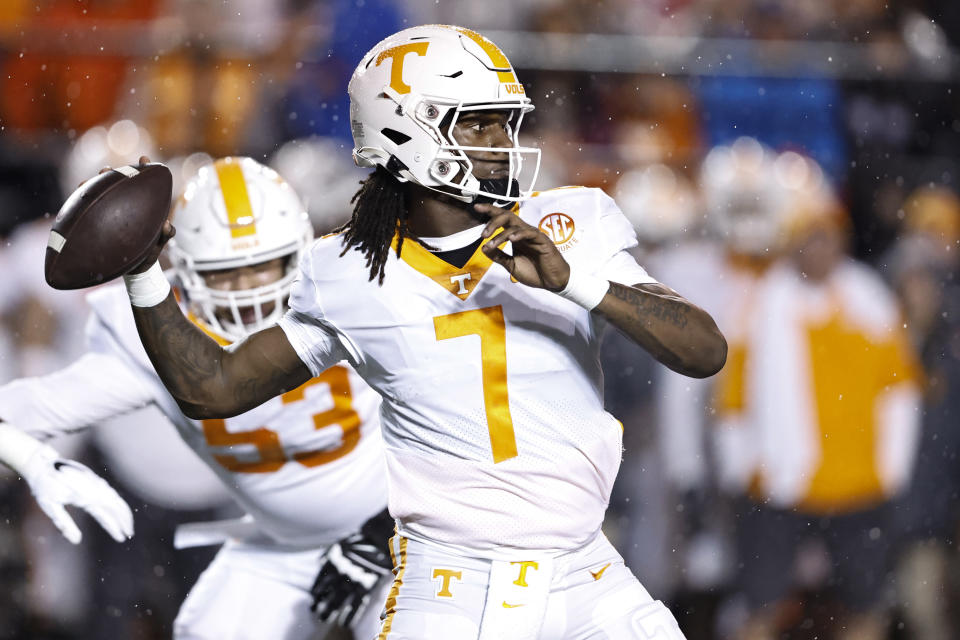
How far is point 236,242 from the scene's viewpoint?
3203mm

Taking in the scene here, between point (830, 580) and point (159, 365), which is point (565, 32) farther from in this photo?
point (159, 365)

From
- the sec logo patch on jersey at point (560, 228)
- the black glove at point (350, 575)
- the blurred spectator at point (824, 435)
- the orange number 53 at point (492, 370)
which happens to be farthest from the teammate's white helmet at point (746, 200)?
the orange number 53 at point (492, 370)

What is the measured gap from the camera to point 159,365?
7.80 feet

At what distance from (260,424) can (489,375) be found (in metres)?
1.02

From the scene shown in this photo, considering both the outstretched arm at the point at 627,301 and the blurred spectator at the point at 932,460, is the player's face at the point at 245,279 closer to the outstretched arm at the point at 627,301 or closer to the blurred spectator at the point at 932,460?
the outstretched arm at the point at 627,301

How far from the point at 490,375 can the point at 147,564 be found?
3156mm

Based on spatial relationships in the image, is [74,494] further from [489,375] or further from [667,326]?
[667,326]

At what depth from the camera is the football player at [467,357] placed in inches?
90.9

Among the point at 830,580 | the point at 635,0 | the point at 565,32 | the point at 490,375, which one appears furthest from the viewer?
the point at 635,0

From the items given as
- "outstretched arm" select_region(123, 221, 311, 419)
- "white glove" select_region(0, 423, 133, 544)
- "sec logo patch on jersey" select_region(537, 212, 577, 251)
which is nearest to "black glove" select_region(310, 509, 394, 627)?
"white glove" select_region(0, 423, 133, 544)

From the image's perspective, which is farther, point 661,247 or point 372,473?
point 661,247

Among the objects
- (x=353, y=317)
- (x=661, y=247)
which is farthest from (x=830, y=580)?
(x=353, y=317)

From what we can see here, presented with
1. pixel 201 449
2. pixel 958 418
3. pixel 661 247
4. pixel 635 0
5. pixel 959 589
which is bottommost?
pixel 959 589

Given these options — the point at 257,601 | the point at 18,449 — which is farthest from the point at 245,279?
the point at 257,601
